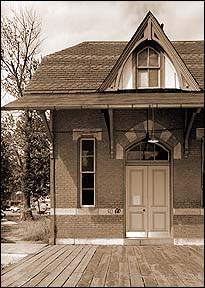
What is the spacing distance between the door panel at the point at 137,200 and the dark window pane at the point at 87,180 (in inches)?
29.2

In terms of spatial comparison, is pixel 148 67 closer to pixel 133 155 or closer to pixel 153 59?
pixel 153 59

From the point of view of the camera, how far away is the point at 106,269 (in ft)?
20.0

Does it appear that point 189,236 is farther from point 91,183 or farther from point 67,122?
point 67,122

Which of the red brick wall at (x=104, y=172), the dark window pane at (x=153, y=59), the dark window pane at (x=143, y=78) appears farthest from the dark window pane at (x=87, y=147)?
the dark window pane at (x=153, y=59)

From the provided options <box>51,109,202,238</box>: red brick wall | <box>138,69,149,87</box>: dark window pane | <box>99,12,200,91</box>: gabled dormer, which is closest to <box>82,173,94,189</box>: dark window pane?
<box>51,109,202,238</box>: red brick wall

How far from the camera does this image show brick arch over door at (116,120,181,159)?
9.63 m

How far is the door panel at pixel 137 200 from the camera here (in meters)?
9.84

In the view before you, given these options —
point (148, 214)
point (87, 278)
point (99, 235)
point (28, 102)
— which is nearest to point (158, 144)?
point (148, 214)

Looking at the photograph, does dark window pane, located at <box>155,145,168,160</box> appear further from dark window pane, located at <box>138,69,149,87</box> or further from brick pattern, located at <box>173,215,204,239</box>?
dark window pane, located at <box>138,69,149,87</box>

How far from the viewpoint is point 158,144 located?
985cm

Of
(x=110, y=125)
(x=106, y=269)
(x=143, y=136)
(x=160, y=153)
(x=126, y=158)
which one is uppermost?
(x=110, y=125)

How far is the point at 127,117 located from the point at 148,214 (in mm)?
2033

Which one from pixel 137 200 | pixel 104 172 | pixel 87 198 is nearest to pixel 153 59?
pixel 104 172

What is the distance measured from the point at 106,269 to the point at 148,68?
4594 millimetres
